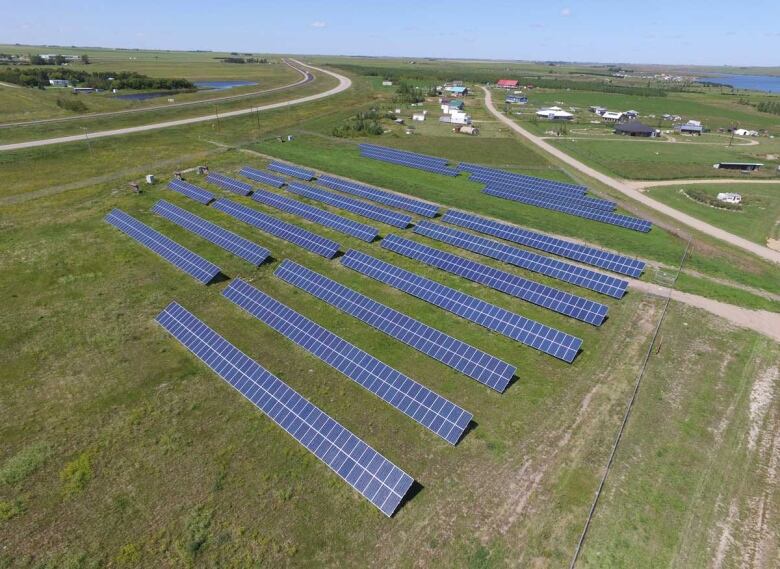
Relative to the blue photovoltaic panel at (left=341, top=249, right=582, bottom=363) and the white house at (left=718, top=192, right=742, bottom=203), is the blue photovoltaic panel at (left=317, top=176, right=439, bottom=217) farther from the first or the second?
the white house at (left=718, top=192, right=742, bottom=203)

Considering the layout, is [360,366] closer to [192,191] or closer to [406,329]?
[406,329]

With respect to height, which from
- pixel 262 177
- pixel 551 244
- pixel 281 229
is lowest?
pixel 281 229

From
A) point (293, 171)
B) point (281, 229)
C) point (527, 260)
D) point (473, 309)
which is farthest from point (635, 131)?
point (281, 229)

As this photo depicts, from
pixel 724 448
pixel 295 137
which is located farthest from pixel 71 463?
pixel 295 137

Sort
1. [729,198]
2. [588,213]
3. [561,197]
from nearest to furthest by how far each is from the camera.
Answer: [588,213] → [561,197] → [729,198]

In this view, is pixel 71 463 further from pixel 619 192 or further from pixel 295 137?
pixel 295 137

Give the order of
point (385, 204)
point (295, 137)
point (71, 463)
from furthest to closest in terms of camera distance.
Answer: point (295, 137) → point (385, 204) → point (71, 463)

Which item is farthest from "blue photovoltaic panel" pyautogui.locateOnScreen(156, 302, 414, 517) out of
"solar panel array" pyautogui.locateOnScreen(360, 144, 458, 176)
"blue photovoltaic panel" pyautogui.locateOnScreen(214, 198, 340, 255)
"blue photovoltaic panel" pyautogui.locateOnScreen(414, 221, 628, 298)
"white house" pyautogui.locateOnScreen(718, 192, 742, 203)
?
"white house" pyautogui.locateOnScreen(718, 192, 742, 203)
